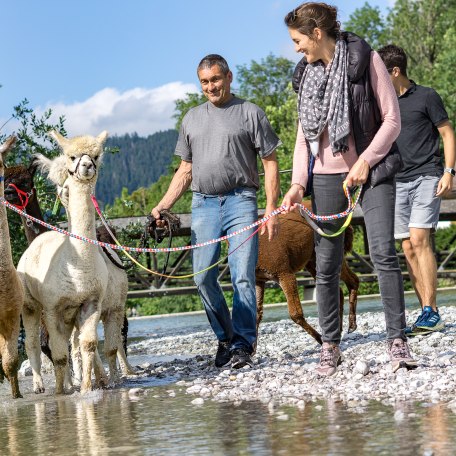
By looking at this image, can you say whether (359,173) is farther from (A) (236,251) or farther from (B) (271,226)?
(A) (236,251)

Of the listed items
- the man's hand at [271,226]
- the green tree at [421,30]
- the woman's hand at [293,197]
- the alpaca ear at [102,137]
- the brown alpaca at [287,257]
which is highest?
the green tree at [421,30]

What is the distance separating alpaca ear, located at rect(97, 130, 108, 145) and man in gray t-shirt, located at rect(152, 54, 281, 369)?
882mm

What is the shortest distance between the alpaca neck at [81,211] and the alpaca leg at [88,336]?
476mm

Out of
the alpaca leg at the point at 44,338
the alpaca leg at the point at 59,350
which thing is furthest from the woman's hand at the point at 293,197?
the alpaca leg at the point at 44,338

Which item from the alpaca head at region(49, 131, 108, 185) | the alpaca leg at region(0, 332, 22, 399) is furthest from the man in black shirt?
the alpaca leg at region(0, 332, 22, 399)

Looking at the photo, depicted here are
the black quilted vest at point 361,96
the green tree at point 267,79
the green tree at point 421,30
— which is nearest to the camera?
the black quilted vest at point 361,96

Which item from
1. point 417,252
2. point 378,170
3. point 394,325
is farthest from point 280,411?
point 417,252

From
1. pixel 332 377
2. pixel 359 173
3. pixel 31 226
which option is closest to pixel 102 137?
pixel 31 226

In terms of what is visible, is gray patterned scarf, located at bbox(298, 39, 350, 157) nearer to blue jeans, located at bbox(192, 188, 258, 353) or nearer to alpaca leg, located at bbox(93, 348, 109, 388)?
blue jeans, located at bbox(192, 188, 258, 353)

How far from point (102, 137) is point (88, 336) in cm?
156

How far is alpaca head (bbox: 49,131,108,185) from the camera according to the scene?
827cm

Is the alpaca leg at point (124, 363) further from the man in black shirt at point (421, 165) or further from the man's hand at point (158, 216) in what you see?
the man in black shirt at point (421, 165)

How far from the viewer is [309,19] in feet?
23.9

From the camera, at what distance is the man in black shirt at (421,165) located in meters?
10.1
